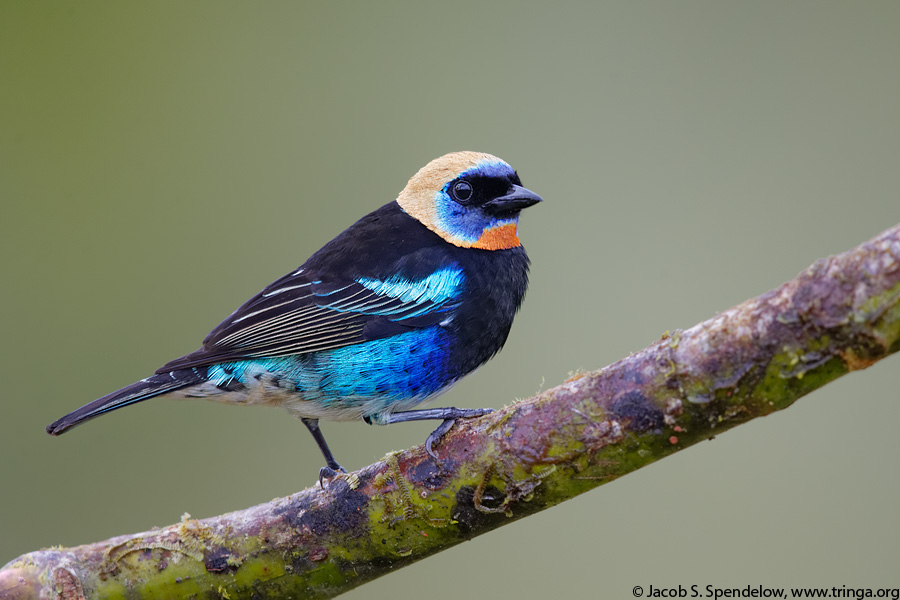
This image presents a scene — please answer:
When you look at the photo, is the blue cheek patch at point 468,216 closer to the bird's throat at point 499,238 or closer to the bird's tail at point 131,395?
the bird's throat at point 499,238

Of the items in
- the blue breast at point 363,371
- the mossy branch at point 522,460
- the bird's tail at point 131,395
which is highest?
the bird's tail at point 131,395

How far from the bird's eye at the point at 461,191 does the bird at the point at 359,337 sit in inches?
9.8

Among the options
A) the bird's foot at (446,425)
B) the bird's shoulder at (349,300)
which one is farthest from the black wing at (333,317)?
the bird's foot at (446,425)

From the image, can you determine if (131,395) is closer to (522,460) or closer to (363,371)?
(363,371)

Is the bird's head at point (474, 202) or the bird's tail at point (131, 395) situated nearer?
the bird's tail at point (131, 395)

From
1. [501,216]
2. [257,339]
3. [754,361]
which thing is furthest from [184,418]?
[754,361]

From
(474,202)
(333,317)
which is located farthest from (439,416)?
(474,202)

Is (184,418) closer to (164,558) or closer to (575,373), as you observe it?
(164,558)

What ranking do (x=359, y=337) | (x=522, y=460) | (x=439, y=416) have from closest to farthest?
(x=522, y=460), (x=439, y=416), (x=359, y=337)

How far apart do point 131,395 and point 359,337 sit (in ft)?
3.05

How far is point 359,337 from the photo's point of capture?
3426 millimetres

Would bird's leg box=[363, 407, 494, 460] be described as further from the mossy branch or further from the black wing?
the black wing

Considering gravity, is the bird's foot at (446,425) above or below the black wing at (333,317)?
below

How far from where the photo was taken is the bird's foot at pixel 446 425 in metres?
2.70
